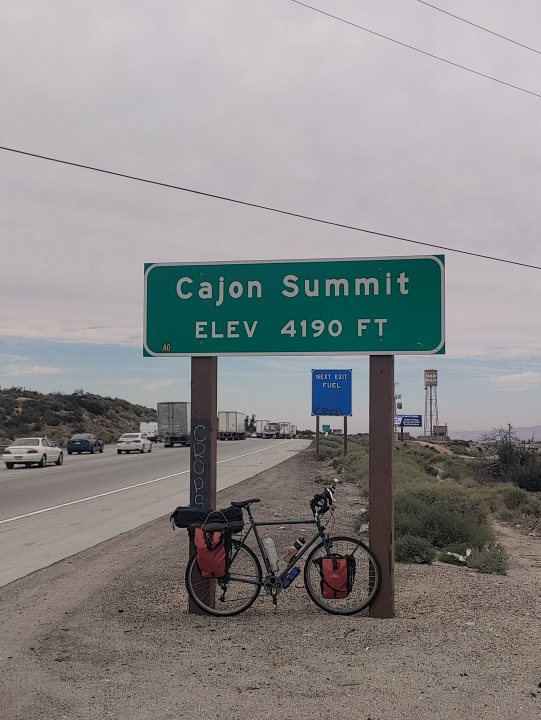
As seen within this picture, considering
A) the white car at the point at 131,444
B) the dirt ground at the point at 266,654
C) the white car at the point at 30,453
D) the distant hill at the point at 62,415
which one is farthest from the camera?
the distant hill at the point at 62,415

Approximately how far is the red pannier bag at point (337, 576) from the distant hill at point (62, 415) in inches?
2423

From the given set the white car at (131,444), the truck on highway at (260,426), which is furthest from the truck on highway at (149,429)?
the truck on highway at (260,426)

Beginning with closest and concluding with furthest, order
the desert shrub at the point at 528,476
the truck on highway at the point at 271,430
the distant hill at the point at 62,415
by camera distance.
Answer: the desert shrub at the point at 528,476
the distant hill at the point at 62,415
the truck on highway at the point at 271,430

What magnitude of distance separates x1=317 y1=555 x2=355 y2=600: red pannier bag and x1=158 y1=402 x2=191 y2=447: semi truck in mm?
56539

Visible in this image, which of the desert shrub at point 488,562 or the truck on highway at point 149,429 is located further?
the truck on highway at point 149,429

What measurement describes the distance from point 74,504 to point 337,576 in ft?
42.1

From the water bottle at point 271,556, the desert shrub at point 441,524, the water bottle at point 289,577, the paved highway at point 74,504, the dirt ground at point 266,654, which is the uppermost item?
the water bottle at point 271,556

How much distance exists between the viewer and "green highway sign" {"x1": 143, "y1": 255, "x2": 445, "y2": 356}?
737cm

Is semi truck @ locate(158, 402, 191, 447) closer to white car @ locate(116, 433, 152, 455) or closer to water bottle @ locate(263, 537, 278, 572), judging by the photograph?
white car @ locate(116, 433, 152, 455)

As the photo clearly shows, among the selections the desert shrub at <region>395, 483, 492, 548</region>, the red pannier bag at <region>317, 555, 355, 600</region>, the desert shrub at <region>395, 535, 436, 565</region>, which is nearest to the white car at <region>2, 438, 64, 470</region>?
the desert shrub at <region>395, 483, 492, 548</region>

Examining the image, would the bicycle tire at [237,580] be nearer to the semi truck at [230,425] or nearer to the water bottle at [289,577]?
the water bottle at [289,577]

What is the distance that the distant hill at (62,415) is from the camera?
251 ft

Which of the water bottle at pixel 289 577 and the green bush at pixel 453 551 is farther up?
the water bottle at pixel 289 577

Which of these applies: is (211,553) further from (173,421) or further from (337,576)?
(173,421)
